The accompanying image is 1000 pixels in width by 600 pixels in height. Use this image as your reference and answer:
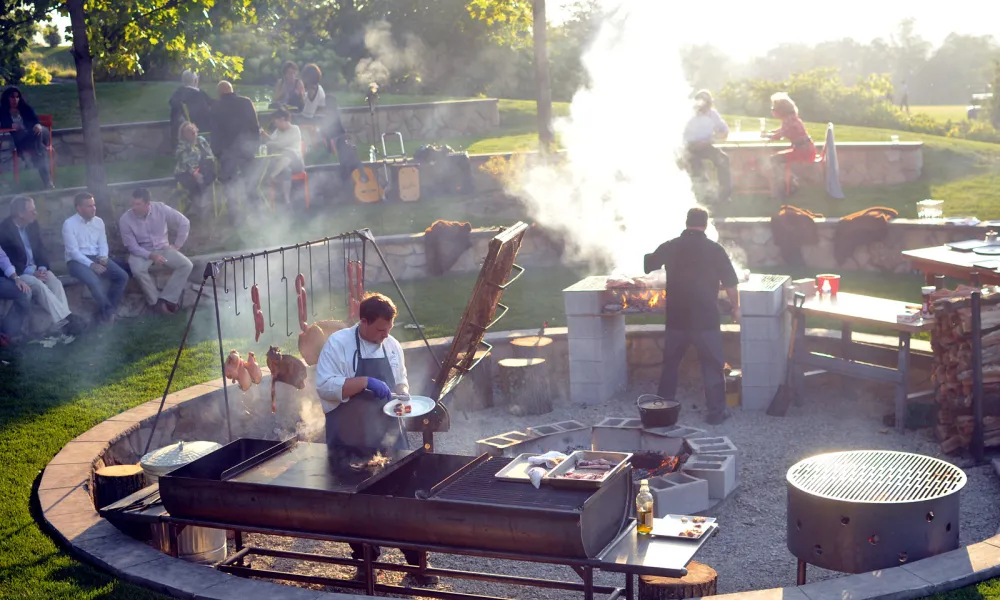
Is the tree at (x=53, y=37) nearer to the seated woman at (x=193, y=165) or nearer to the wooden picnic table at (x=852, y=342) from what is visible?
the seated woman at (x=193, y=165)

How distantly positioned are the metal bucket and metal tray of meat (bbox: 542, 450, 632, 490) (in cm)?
253

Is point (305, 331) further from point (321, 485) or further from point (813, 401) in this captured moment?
point (813, 401)

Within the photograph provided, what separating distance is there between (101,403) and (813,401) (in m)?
6.69

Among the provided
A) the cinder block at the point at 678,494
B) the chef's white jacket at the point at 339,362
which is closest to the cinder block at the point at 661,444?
the cinder block at the point at 678,494

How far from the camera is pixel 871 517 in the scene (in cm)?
501

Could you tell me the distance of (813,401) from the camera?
379 inches

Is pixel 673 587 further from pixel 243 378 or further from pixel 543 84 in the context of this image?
pixel 543 84

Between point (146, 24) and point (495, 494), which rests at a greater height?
point (146, 24)

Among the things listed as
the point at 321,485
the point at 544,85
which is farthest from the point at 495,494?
the point at 544,85

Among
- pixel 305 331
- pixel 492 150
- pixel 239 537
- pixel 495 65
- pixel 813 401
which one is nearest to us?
pixel 239 537

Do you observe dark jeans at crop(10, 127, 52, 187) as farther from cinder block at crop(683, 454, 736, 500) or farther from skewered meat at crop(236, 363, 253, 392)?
cinder block at crop(683, 454, 736, 500)

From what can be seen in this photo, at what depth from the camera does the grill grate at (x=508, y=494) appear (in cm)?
500

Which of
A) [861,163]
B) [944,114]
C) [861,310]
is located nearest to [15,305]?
[861,310]

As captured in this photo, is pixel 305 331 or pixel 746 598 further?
pixel 305 331
